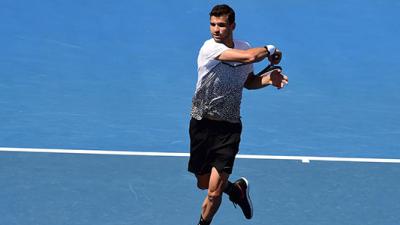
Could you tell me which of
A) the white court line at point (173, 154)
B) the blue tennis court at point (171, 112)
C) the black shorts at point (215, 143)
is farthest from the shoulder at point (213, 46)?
the white court line at point (173, 154)

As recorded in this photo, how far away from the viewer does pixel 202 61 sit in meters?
7.74

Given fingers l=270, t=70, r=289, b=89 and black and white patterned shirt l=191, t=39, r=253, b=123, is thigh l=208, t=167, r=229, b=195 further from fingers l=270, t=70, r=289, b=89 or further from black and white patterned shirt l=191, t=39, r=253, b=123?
fingers l=270, t=70, r=289, b=89

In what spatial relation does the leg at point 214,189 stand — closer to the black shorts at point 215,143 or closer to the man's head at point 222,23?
the black shorts at point 215,143

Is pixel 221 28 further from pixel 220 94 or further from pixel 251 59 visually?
Answer: pixel 220 94

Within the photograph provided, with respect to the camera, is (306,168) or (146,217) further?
(306,168)

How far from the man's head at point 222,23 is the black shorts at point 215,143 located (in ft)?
2.38

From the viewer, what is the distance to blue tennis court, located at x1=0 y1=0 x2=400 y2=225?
9070 millimetres

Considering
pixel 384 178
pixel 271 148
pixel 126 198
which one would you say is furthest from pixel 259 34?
pixel 126 198

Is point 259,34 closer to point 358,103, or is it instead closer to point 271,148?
point 358,103

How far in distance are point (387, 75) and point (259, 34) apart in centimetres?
211

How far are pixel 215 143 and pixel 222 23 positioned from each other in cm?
104

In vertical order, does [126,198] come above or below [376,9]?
below

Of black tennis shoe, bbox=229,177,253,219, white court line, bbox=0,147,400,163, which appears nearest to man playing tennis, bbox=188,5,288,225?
black tennis shoe, bbox=229,177,253,219

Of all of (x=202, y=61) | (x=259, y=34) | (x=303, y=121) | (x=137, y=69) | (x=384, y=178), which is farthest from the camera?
(x=259, y=34)
